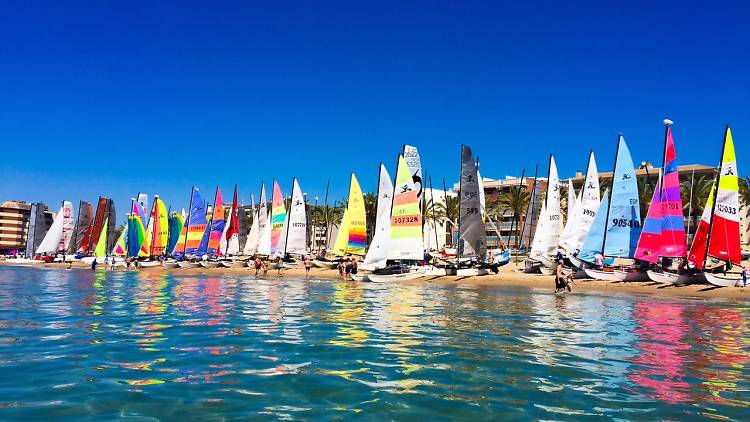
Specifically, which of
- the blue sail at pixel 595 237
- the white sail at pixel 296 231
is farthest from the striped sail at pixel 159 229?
the blue sail at pixel 595 237

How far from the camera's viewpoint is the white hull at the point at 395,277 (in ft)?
152

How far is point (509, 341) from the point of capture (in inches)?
624

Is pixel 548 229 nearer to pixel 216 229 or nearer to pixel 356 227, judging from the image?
pixel 356 227

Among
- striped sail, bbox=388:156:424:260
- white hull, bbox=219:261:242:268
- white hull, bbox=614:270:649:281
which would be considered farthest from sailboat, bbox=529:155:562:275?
white hull, bbox=219:261:242:268

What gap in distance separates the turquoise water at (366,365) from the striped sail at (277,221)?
5079 cm

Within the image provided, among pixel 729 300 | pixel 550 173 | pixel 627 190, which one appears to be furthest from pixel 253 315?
pixel 550 173

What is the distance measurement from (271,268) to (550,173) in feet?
109

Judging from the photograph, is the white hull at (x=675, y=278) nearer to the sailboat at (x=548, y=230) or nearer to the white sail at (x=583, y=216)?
the white sail at (x=583, y=216)

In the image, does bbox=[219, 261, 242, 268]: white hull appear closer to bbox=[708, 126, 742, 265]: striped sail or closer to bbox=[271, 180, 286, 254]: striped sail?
bbox=[271, 180, 286, 254]: striped sail

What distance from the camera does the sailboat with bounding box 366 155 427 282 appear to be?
47094 millimetres

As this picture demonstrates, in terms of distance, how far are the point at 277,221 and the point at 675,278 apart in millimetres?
48503

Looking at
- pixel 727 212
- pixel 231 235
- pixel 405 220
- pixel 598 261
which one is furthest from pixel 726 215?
pixel 231 235

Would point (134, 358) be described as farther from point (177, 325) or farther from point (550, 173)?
point (550, 173)

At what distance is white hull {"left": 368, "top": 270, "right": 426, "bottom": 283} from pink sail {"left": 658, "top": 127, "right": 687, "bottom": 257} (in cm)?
1825
